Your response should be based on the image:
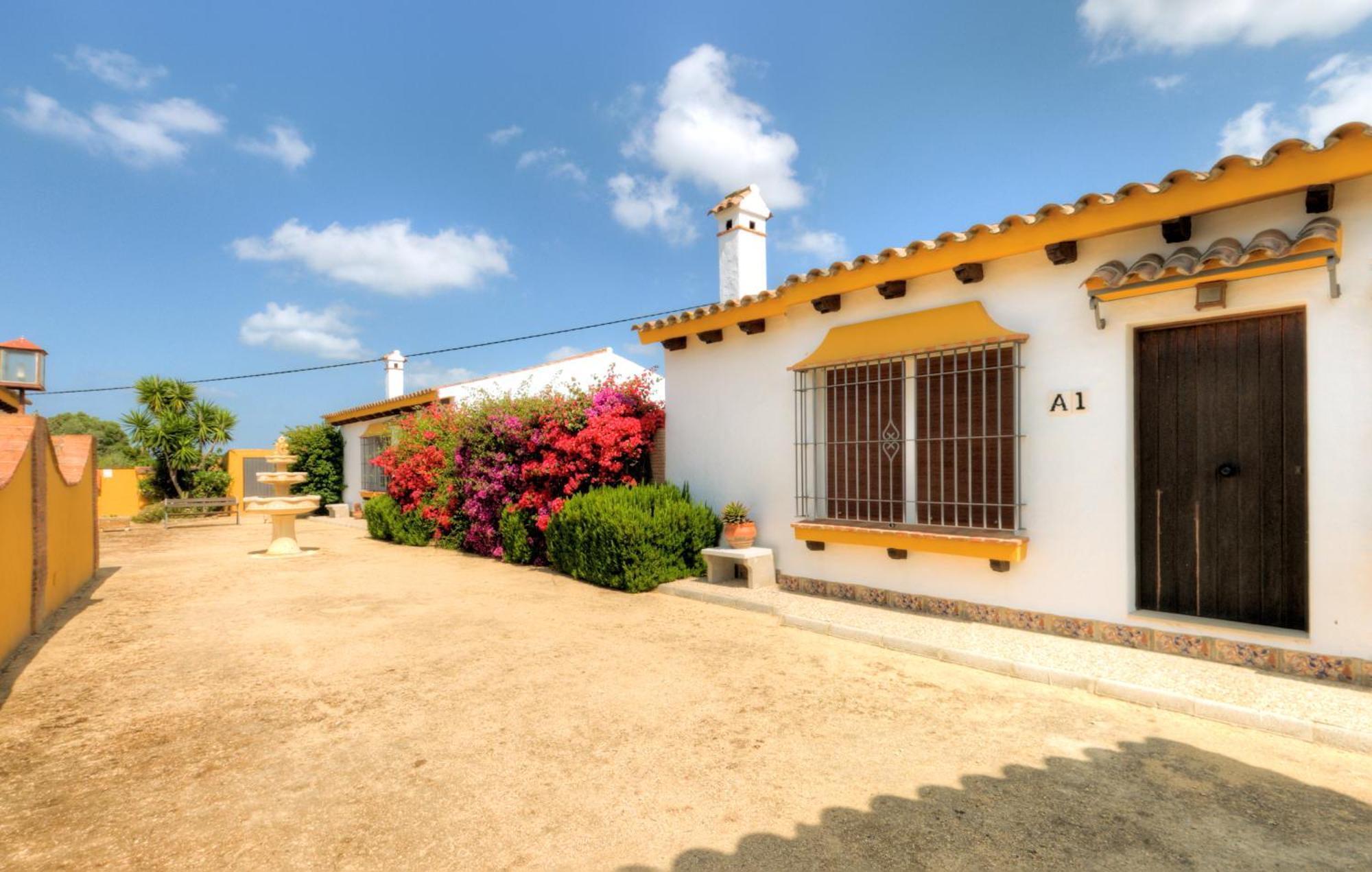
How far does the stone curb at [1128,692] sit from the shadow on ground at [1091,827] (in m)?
0.57

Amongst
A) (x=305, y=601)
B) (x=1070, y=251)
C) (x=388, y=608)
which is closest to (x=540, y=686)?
(x=388, y=608)

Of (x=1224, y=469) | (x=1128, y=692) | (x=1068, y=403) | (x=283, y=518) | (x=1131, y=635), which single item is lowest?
(x=1128, y=692)

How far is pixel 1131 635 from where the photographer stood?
4852 millimetres

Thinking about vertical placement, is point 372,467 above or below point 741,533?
above

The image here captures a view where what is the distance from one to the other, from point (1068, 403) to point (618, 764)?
4231 millimetres

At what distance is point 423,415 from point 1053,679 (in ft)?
38.4

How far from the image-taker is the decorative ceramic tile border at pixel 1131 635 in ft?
13.5

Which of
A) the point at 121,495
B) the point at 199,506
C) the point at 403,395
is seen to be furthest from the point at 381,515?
the point at 121,495

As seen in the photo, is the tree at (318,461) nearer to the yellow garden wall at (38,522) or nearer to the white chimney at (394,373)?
the white chimney at (394,373)

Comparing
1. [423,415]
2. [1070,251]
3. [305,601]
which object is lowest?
[305,601]

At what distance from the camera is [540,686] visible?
4480 mm

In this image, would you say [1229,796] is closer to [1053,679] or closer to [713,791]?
[1053,679]

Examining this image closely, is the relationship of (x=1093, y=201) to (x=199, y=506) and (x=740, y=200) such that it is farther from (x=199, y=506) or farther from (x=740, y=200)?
(x=199, y=506)

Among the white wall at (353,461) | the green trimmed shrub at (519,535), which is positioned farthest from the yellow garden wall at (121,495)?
the green trimmed shrub at (519,535)
